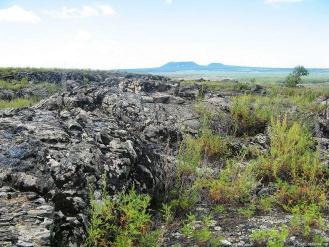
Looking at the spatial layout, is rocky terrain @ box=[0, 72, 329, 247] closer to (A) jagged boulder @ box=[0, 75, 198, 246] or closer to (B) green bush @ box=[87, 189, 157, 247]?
(A) jagged boulder @ box=[0, 75, 198, 246]

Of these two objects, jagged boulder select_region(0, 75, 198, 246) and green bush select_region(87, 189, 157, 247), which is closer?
jagged boulder select_region(0, 75, 198, 246)

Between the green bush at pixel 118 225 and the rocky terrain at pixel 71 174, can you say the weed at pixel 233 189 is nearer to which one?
the rocky terrain at pixel 71 174

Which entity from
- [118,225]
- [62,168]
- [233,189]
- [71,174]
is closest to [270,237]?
[233,189]

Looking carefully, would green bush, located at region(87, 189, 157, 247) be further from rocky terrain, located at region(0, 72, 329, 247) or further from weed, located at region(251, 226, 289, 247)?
weed, located at region(251, 226, 289, 247)

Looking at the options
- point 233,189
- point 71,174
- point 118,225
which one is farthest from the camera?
point 233,189

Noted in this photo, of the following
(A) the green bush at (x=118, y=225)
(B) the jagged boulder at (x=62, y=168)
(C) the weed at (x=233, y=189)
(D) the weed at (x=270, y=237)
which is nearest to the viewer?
(B) the jagged boulder at (x=62, y=168)

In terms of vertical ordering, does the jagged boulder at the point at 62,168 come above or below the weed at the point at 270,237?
above

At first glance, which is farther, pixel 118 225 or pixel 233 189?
pixel 233 189

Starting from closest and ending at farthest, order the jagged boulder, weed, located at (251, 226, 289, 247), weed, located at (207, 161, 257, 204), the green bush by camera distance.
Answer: the jagged boulder, the green bush, weed, located at (251, 226, 289, 247), weed, located at (207, 161, 257, 204)

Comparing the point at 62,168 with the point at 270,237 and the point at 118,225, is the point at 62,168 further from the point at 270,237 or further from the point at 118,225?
the point at 270,237

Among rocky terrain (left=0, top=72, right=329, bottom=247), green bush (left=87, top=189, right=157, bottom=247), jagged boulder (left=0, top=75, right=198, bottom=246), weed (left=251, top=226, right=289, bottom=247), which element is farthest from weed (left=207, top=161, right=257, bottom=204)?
green bush (left=87, top=189, right=157, bottom=247)

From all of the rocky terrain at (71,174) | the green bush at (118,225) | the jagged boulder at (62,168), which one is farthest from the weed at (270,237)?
the jagged boulder at (62,168)

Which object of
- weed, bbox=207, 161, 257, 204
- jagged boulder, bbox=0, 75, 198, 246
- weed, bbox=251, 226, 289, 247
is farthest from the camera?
weed, bbox=207, 161, 257, 204

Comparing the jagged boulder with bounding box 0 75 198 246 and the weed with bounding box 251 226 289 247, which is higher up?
Result: the jagged boulder with bounding box 0 75 198 246
